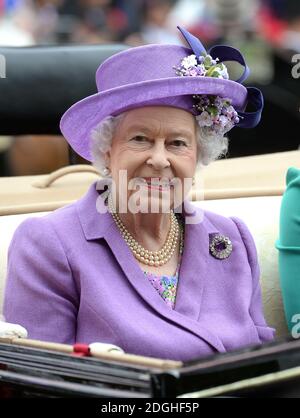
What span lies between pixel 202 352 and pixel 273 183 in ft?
3.58

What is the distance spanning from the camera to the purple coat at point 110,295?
2.81 metres

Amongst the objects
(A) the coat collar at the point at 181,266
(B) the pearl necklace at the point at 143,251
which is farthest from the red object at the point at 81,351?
(B) the pearl necklace at the point at 143,251

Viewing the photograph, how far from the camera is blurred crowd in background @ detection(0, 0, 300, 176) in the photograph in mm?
6619

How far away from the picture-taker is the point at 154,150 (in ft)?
9.68

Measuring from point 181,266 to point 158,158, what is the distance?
293mm

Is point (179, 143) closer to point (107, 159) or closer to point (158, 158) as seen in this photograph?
point (158, 158)

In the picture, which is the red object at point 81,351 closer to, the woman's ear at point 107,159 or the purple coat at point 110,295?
the purple coat at point 110,295

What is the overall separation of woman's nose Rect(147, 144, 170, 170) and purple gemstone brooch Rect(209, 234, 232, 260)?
0.97 ft

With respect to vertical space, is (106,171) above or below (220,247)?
above

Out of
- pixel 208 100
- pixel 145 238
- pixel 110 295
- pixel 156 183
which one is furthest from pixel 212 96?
pixel 110 295

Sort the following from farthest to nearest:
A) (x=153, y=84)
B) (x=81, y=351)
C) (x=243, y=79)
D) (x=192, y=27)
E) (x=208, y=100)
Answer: (x=192, y=27), (x=243, y=79), (x=208, y=100), (x=153, y=84), (x=81, y=351)

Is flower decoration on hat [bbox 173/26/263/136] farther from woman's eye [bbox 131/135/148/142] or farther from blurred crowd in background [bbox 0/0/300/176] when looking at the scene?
blurred crowd in background [bbox 0/0/300/176]

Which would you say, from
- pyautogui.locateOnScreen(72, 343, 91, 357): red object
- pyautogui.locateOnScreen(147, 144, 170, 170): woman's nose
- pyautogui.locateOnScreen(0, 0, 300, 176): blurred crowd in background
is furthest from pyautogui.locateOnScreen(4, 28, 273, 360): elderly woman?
pyautogui.locateOnScreen(0, 0, 300, 176): blurred crowd in background
